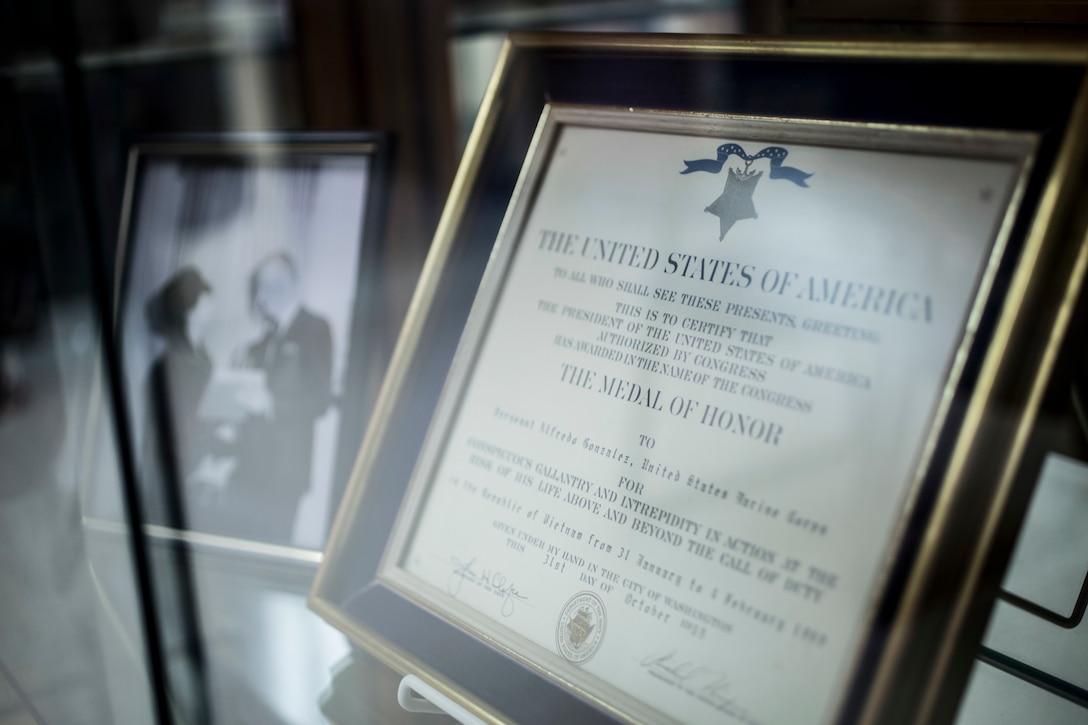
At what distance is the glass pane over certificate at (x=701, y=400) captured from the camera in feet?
1.07

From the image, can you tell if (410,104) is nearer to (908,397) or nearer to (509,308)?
(509,308)

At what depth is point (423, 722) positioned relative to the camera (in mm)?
445

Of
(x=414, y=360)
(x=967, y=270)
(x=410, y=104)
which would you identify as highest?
(x=410, y=104)

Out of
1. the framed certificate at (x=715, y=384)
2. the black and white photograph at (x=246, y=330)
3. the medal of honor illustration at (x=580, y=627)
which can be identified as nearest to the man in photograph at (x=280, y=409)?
the black and white photograph at (x=246, y=330)

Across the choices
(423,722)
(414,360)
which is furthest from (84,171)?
(423,722)

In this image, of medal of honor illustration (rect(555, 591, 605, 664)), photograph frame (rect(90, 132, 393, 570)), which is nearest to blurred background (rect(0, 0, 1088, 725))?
photograph frame (rect(90, 132, 393, 570))

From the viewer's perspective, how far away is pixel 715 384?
1.23 feet

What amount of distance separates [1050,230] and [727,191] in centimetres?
13

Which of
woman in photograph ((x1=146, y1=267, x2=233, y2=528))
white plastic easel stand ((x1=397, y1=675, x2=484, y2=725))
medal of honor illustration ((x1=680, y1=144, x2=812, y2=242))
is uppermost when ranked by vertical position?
medal of honor illustration ((x1=680, y1=144, x2=812, y2=242))

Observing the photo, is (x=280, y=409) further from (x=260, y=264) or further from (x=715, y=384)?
(x=715, y=384)
